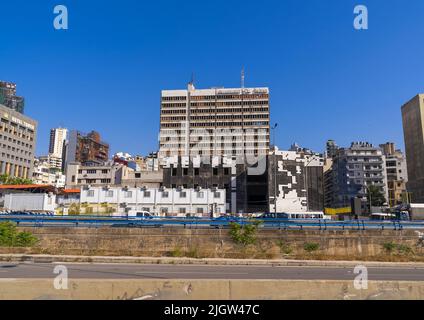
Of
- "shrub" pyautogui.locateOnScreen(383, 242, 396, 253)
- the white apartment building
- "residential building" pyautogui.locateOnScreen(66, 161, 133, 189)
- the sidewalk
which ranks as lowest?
the sidewalk

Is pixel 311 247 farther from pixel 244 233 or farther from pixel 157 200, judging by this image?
pixel 157 200

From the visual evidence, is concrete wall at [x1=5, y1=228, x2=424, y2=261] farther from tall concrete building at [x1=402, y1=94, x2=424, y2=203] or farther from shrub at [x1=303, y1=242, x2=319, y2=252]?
tall concrete building at [x1=402, y1=94, x2=424, y2=203]

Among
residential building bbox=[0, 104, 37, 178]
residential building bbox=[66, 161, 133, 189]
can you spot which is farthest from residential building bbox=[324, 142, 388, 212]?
residential building bbox=[0, 104, 37, 178]

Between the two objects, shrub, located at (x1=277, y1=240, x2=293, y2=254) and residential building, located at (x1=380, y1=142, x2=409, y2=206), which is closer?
shrub, located at (x1=277, y1=240, x2=293, y2=254)

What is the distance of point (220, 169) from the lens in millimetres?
97000

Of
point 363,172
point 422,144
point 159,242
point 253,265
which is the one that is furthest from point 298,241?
point 422,144

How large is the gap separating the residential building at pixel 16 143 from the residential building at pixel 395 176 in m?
145

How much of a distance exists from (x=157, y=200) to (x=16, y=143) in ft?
336

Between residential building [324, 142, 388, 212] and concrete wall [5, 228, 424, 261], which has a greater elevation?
residential building [324, 142, 388, 212]

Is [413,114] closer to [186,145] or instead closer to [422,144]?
[422,144]

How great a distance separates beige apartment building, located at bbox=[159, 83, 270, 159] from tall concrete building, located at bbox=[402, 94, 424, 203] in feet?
178

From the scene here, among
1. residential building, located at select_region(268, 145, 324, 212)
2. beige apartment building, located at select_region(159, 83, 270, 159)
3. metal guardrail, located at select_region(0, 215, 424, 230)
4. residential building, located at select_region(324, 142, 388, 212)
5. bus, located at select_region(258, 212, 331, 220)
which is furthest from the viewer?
beige apartment building, located at select_region(159, 83, 270, 159)

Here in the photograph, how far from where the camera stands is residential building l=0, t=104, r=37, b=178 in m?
142

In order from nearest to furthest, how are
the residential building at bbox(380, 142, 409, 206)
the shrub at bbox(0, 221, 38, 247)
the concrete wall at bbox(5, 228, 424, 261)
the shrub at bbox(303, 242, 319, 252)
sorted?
1. the shrub at bbox(0, 221, 38, 247)
2. the shrub at bbox(303, 242, 319, 252)
3. the concrete wall at bbox(5, 228, 424, 261)
4. the residential building at bbox(380, 142, 409, 206)
